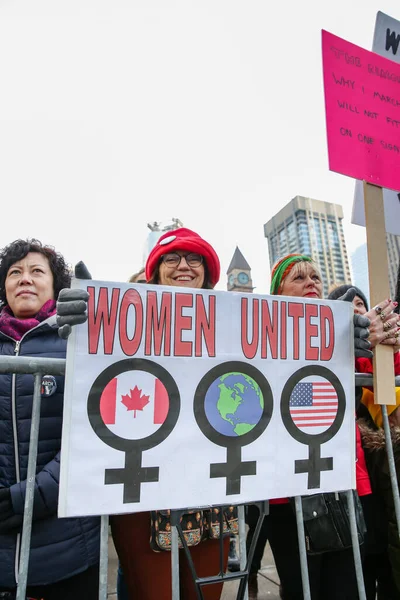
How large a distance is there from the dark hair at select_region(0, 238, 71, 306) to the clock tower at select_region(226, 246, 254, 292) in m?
58.4

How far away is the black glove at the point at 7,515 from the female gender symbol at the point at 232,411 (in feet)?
2.58

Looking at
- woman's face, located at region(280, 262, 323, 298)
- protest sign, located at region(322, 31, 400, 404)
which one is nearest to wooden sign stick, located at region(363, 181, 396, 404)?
protest sign, located at region(322, 31, 400, 404)

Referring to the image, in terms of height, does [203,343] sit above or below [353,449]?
above

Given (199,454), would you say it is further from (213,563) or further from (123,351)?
(213,563)

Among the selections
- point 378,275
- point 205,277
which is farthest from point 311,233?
point 378,275

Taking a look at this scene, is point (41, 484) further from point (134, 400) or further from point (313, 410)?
point (313, 410)

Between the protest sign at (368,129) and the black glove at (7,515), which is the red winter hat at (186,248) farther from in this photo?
the black glove at (7,515)

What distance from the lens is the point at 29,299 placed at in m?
2.09

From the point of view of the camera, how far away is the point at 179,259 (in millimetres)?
2346

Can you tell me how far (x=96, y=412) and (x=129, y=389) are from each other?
13 centimetres

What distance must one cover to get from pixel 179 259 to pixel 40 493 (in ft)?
4.15

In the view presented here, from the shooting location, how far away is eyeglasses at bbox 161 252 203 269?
92.0 inches

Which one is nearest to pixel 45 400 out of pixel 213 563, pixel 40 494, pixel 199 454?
pixel 40 494

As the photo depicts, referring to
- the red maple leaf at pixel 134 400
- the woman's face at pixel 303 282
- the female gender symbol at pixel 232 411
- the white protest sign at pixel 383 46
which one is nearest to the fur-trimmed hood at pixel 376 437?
the woman's face at pixel 303 282
